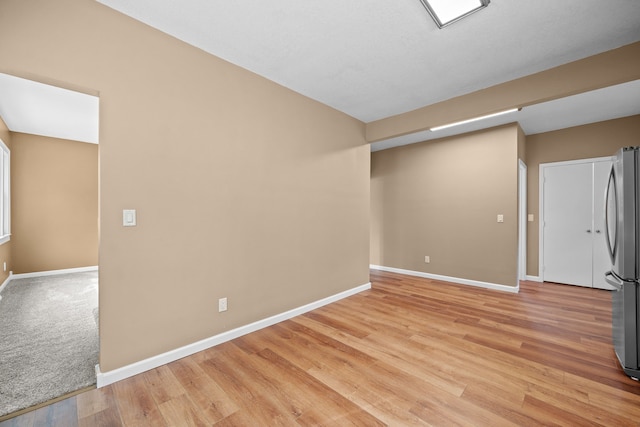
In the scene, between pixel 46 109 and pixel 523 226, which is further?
pixel 523 226

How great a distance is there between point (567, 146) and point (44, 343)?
752 centimetres

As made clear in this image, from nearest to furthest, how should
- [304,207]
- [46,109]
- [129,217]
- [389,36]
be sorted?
[129,217], [389,36], [304,207], [46,109]

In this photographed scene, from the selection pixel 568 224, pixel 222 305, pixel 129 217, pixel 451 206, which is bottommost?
pixel 222 305

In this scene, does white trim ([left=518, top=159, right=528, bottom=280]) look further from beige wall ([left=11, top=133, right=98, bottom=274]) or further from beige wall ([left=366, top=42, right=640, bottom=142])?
beige wall ([left=11, top=133, right=98, bottom=274])

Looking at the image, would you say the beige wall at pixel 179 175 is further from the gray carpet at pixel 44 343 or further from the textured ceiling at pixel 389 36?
the gray carpet at pixel 44 343

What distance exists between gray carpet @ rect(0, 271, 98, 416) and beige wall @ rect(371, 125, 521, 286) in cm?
493

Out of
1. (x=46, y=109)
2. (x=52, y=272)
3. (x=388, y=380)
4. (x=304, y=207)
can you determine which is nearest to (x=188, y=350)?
(x=388, y=380)

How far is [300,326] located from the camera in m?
2.89

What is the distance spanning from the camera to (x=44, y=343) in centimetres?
242

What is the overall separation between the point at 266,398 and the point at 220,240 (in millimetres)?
1361

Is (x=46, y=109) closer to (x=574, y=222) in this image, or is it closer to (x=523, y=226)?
(x=523, y=226)

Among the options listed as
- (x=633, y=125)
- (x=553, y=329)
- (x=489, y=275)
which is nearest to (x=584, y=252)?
(x=489, y=275)

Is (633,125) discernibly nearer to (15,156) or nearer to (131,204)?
(131,204)

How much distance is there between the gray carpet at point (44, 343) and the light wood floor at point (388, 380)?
0.25m
